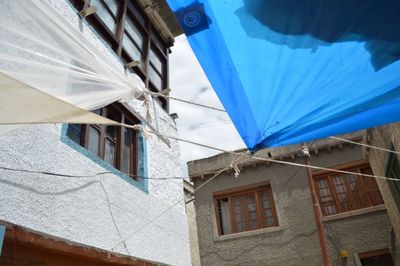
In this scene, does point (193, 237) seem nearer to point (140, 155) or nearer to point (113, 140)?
point (140, 155)

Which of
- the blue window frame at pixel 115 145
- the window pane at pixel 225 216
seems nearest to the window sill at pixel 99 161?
the blue window frame at pixel 115 145

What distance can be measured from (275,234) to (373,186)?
3.94 metres

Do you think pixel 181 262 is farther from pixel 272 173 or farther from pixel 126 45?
pixel 272 173

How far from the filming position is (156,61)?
8352 mm

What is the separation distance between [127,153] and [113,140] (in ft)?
1.24

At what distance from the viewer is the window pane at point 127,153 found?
A: 5582 millimetres

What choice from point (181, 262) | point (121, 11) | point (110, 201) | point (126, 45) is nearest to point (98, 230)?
point (110, 201)

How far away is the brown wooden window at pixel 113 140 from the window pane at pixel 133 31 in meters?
2.31

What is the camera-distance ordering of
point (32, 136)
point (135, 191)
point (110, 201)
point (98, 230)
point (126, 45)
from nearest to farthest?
point (32, 136) < point (98, 230) < point (110, 201) < point (135, 191) < point (126, 45)

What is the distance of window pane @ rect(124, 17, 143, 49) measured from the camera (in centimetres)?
727

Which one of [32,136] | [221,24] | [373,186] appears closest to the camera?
[221,24]

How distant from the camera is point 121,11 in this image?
7.01m

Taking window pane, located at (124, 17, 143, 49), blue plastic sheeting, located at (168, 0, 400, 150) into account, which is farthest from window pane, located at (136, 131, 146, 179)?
blue plastic sheeting, located at (168, 0, 400, 150)

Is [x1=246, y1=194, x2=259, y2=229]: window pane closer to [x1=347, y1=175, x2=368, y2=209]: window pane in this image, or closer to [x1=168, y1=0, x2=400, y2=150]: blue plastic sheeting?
[x1=347, y1=175, x2=368, y2=209]: window pane
